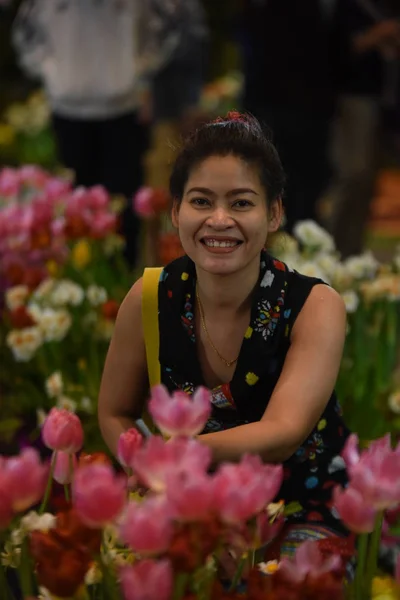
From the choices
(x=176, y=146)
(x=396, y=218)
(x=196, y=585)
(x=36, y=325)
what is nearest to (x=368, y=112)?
(x=396, y=218)

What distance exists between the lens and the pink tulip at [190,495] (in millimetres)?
662

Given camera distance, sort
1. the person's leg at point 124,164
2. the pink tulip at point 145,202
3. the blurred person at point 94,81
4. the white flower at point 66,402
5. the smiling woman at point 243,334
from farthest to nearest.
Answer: the person's leg at point 124,164
the blurred person at point 94,81
the pink tulip at point 145,202
the white flower at point 66,402
the smiling woman at point 243,334

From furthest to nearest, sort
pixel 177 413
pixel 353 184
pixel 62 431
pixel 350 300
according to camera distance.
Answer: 1. pixel 353 184
2. pixel 350 300
3. pixel 62 431
4. pixel 177 413

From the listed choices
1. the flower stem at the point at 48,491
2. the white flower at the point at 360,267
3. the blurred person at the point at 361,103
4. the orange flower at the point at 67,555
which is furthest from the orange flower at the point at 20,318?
the blurred person at the point at 361,103

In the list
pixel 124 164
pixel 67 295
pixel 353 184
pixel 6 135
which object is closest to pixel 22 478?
pixel 67 295

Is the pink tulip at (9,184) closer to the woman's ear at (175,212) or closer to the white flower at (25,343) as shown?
the white flower at (25,343)

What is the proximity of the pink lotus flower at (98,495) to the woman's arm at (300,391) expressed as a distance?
0.30 m

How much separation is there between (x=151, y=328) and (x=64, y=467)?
0.38 m

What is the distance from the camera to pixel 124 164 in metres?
2.90

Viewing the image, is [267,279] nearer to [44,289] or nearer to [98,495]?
[98,495]

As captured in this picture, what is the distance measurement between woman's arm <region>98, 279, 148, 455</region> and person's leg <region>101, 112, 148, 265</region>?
61.7 inches

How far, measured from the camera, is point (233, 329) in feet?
4.12

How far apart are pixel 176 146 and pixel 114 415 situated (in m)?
0.37

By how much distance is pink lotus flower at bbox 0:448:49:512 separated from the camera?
2.32ft
